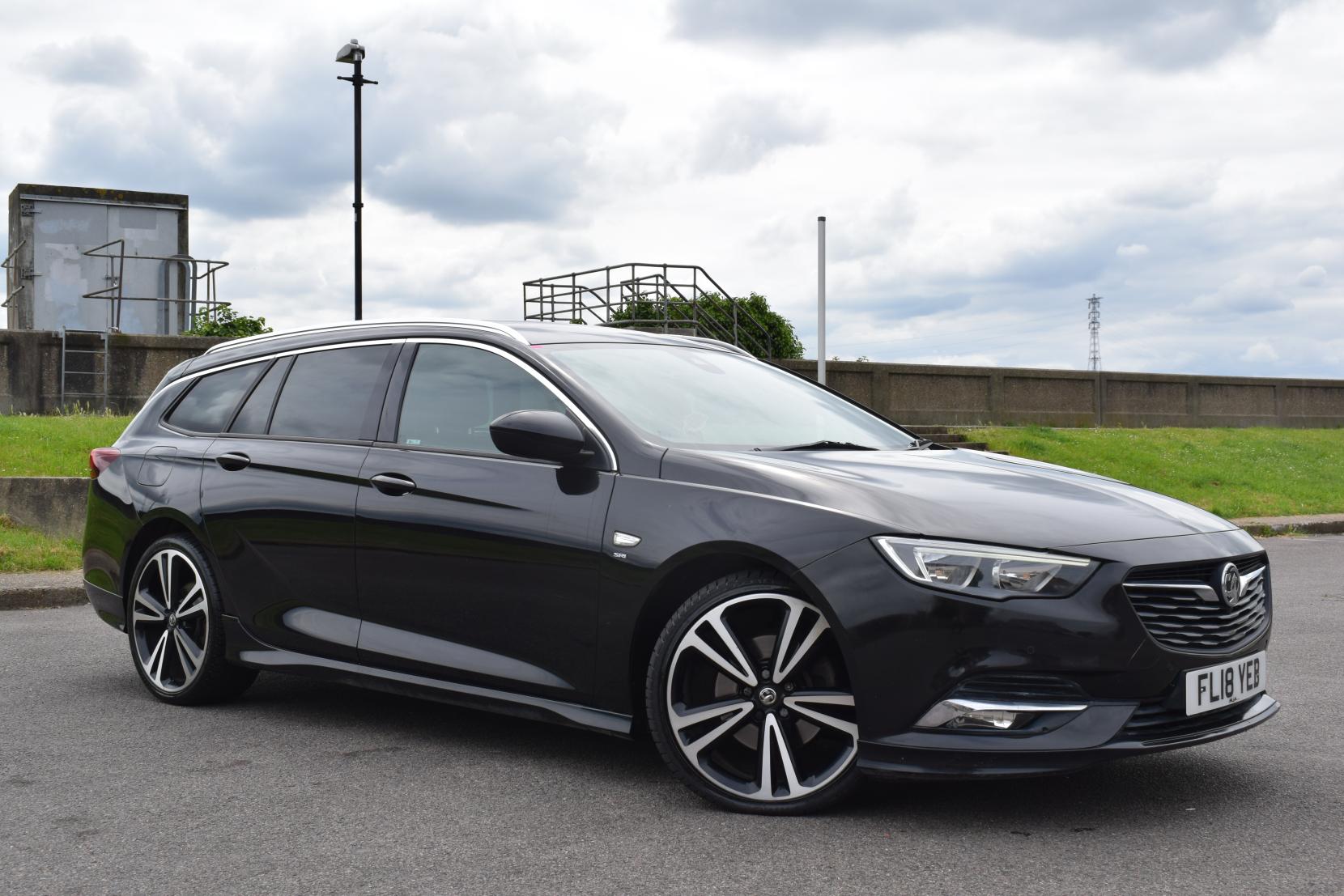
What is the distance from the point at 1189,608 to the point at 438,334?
9.47 ft

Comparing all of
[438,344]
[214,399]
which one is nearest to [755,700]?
[438,344]

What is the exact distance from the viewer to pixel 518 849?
12.7 feet

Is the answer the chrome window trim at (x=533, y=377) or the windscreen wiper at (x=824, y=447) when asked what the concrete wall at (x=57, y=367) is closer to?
the chrome window trim at (x=533, y=377)

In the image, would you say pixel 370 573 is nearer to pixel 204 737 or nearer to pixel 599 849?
pixel 204 737

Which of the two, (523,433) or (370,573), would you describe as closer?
(523,433)

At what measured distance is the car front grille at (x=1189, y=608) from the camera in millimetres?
3889

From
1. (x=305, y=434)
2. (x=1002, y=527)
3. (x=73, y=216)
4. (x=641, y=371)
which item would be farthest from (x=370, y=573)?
(x=73, y=216)

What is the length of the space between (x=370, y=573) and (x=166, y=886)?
5.65ft

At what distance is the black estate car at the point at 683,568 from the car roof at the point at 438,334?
19 millimetres

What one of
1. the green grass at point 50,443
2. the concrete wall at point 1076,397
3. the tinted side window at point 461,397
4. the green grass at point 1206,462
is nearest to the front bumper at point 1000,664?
the tinted side window at point 461,397

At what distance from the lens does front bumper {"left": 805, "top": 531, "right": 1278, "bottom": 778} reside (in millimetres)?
3777

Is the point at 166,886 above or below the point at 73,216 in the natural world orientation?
below

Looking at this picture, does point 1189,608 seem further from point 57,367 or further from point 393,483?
point 57,367

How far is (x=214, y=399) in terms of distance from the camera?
6285 millimetres
